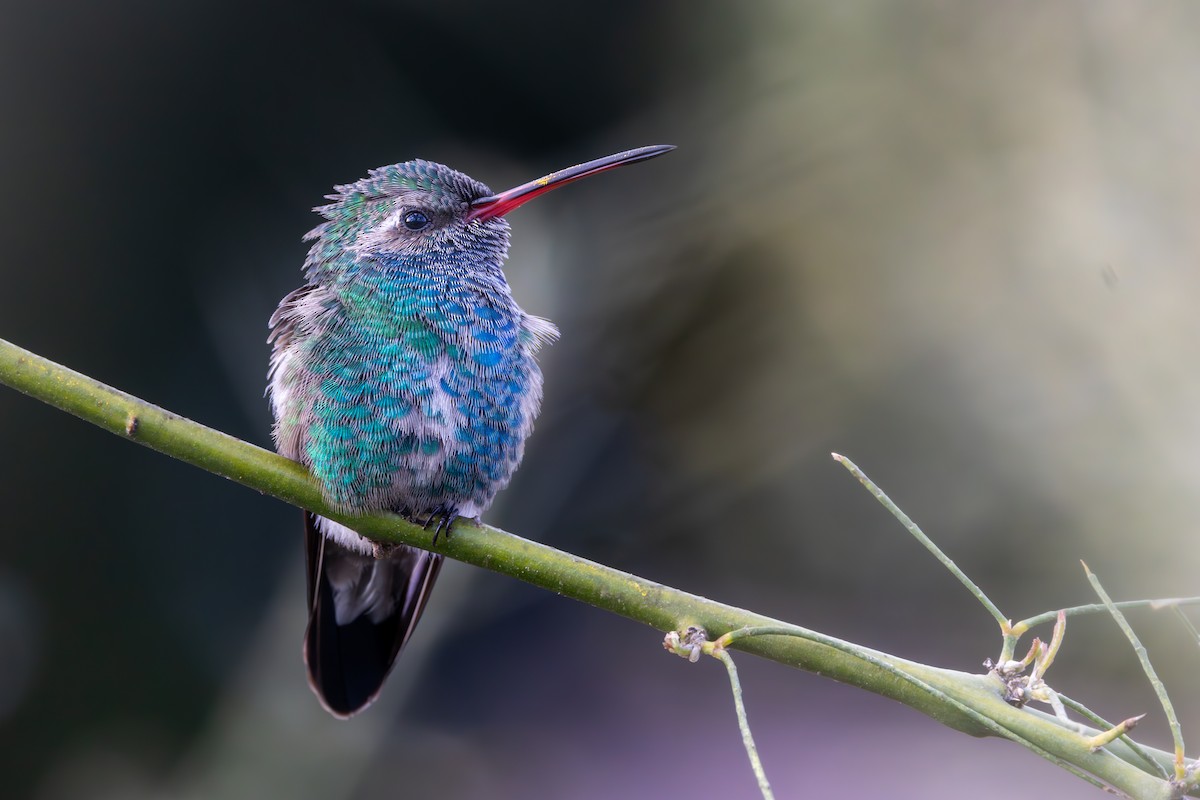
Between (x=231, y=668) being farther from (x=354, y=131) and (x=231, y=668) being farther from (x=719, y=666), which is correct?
(x=354, y=131)

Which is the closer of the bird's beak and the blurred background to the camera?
the bird's beak

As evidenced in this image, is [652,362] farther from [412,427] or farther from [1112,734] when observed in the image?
[1112,734]

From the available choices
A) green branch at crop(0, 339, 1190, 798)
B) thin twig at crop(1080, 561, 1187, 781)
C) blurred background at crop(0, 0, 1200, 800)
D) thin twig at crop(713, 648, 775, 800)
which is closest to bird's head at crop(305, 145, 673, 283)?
green branch at crop(0, 339, 1190, 798)

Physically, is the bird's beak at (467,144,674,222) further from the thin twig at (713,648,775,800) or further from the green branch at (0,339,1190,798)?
the thin twig at (713,648,775,800)

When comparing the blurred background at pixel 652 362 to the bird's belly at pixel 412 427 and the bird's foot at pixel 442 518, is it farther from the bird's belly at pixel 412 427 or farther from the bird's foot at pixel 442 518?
→ the bird's foot at pixel 442 518

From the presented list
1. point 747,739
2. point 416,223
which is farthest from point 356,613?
point 747,739

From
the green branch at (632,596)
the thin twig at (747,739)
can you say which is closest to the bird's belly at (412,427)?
the green branch at (632,596)
